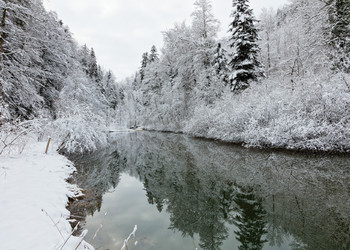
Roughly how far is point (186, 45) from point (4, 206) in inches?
917

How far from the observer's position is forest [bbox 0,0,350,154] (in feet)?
29.5

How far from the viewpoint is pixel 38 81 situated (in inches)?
531

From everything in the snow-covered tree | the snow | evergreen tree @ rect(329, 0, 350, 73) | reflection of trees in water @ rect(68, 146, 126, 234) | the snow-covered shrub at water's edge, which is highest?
the snow-covered tree

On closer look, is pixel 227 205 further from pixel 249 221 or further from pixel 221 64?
pixel 221 64

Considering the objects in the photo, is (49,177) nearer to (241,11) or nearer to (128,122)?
(241,11)

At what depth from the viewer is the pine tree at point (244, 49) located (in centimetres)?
1701

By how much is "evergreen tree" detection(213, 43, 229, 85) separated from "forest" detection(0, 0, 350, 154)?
0.15 metres

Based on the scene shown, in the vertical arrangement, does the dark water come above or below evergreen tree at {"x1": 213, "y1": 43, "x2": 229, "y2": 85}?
below

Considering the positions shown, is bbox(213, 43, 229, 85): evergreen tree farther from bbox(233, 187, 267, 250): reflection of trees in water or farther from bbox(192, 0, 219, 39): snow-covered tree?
bbox(233, 187, 267, 250): reflection of trees in water

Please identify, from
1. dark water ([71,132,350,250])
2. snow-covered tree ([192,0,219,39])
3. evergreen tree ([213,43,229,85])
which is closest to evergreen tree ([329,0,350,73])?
dark water ([71,132,350,250])

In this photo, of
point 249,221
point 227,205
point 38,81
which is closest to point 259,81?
point 227,205

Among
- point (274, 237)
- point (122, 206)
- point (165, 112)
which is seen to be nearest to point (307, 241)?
point (274, 237)

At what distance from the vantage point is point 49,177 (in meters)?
5.93

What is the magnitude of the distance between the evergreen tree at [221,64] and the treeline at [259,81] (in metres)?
0.10
